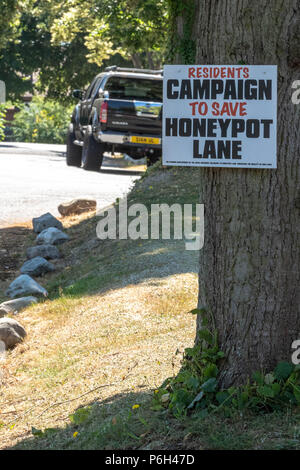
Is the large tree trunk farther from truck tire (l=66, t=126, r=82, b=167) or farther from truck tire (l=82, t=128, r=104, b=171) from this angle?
truck tire (l=66, t=126, r=82, b=167)

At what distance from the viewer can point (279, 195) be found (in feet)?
14.8

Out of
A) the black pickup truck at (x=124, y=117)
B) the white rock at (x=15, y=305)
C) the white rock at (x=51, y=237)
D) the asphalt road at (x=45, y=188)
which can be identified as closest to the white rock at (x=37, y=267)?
the white rock at (x=51, y=237)

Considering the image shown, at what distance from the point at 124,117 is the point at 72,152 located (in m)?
4.52

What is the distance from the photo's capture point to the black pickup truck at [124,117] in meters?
19.2

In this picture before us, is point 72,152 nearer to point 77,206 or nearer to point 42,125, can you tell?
point 77,206

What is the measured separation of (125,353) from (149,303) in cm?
178

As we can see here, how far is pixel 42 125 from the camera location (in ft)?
192

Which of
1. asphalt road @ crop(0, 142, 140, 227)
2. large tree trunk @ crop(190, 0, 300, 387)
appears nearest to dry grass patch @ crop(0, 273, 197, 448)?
large tree trunk @ crop(190, 0, 300, 387)

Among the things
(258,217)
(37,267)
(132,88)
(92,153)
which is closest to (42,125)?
(132,88)

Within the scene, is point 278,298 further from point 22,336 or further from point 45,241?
point 45,241

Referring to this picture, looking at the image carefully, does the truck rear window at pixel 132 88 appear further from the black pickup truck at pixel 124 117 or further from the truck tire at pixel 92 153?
the truck tire at pixel 92 153

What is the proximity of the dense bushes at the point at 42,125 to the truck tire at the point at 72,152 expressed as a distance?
113 ft

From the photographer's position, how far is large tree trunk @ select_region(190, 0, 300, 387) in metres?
4.50
